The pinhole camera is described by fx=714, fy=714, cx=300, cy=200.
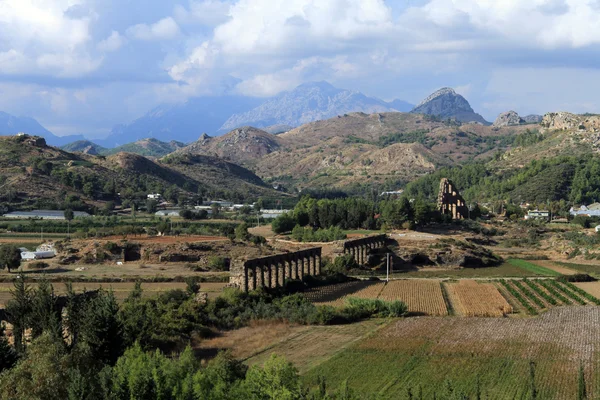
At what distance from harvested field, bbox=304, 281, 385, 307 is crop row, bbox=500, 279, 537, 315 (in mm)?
10607

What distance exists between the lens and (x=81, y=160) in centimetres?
15362

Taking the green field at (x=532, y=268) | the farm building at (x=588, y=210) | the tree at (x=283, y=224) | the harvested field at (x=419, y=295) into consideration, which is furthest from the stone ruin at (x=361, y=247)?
the farm building at (x=588, y=210)

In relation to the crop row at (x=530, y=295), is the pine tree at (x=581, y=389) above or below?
below

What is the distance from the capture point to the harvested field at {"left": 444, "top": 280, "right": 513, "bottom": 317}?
1944 inches

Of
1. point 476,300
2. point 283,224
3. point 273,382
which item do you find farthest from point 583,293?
point 283,224

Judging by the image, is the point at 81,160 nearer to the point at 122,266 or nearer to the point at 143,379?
the point at 122,266

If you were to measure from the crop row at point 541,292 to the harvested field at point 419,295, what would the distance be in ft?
25.6

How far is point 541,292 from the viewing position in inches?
2291

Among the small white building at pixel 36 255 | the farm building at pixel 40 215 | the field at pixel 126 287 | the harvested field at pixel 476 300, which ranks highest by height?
the farm building at pixel 40 215

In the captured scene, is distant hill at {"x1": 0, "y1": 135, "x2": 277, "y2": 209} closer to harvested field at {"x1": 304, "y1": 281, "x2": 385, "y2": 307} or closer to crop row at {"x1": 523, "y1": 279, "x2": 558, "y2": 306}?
harvested field at {"x1": 304, "y1": 281, "x2": 385, "y2": 307}

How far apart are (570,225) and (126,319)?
296ft

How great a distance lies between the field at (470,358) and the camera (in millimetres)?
31281

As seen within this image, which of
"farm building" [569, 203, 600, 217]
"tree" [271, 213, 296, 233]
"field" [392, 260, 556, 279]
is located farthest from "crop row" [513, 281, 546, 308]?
"farm building" [569, 203, 600, 217]

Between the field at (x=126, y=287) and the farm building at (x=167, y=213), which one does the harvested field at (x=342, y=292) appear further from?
the farm building at (x=167, y=213)
